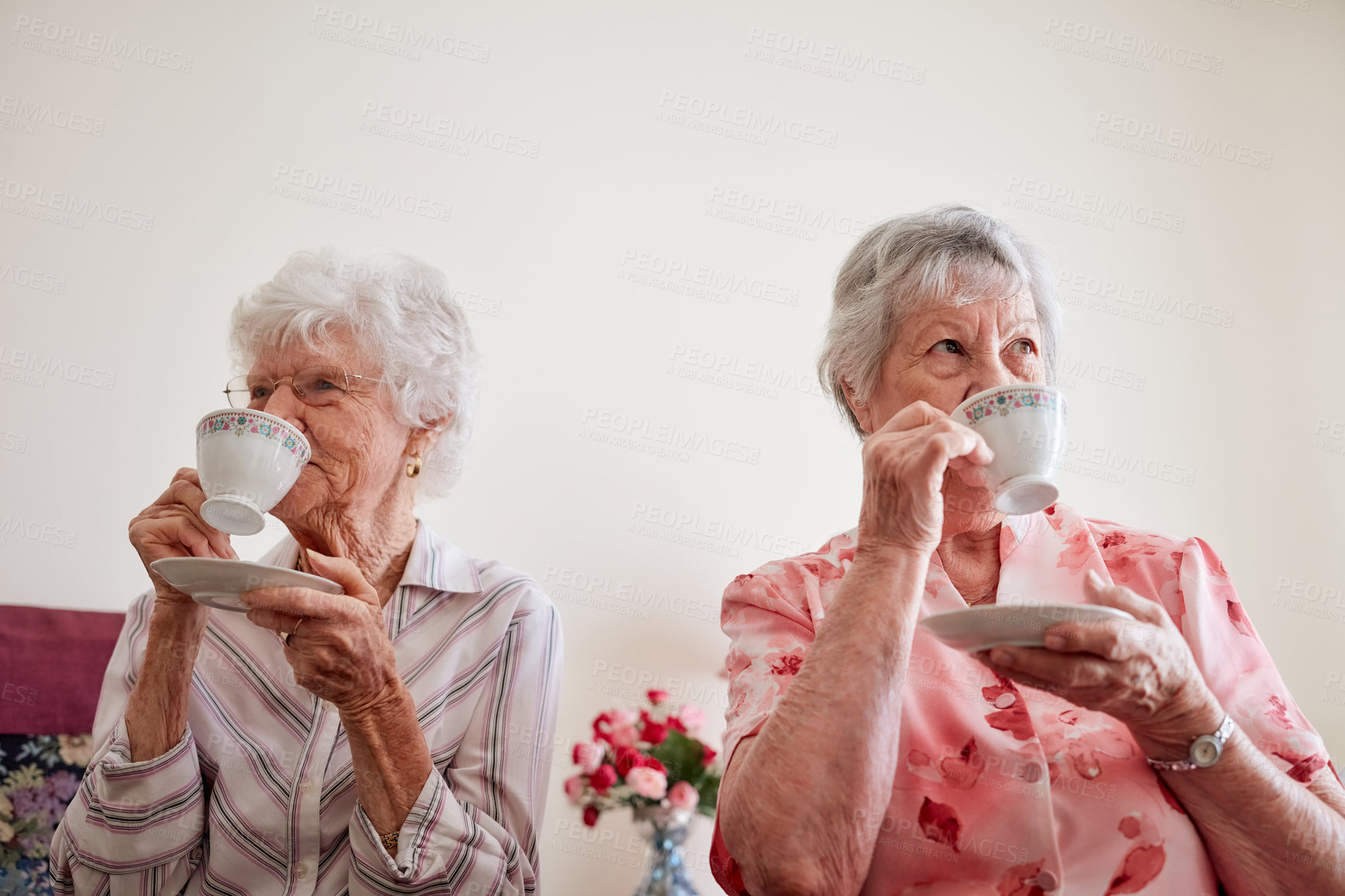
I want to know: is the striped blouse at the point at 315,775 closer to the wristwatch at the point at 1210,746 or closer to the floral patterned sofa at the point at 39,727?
the floral patterned sofa at the point at 39,727

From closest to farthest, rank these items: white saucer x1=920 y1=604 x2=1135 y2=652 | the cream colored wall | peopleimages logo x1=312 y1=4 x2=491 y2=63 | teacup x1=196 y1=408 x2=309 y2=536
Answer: white saucer x1=920 y1=604 x2=1135 y2=652 → teacup x1=196 y1=408 x2=309 y2=536 → the cream colored wall → peopleimages logo x1=312 y1=4 x2=491 y2=63

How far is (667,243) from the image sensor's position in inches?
104

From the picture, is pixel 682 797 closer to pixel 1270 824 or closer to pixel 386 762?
pixel 386 762

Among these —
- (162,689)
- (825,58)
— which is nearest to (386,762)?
(162,689)

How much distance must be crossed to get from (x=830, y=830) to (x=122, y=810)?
987 mm

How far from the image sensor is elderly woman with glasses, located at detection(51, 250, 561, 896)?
1.26 meters

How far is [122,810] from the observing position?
4.21 feet

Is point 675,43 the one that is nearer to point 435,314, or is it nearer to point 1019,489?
point 435,314

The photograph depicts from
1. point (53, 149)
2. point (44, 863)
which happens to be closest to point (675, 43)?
point (53, 149)

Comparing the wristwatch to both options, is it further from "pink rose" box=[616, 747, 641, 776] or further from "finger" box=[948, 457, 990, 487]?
"pink rose" box=[616, 747, 641, 776]

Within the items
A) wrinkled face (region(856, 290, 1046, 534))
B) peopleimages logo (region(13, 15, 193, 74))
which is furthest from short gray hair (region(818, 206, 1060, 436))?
peopleimages logo (region(13, 15, 193, 74))

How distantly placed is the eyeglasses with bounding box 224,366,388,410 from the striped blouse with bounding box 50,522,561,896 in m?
0.32

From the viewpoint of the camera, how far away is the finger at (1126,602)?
3.05 ft

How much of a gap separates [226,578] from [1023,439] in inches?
36.5
